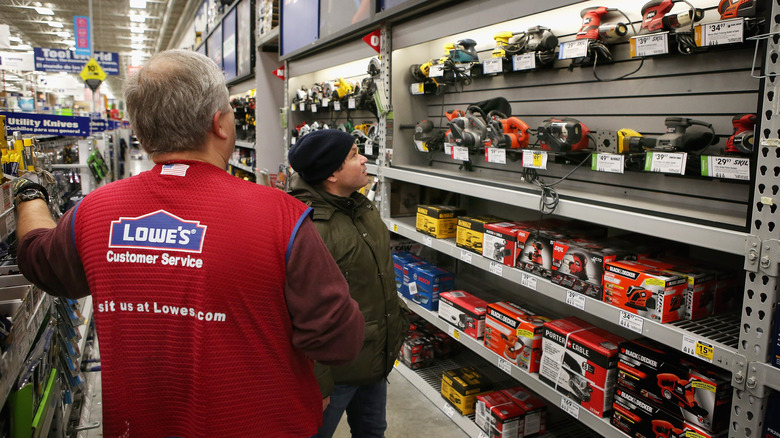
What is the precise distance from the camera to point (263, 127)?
5.77m

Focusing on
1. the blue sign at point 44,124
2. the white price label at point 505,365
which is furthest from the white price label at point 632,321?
the blue sign at point 44,124

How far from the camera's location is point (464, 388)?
2828 millimetres

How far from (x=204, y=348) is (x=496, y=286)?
2.54 metres

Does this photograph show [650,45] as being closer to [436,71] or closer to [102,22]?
[436,71]

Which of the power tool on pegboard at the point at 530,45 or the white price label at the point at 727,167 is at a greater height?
the power tool on pegboard at the point at 530,45

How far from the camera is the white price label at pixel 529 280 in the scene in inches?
86.5

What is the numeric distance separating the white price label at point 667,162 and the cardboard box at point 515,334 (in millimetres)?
873

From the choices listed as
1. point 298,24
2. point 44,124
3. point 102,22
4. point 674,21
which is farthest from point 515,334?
point 102,22

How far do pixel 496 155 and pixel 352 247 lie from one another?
1.02 metres

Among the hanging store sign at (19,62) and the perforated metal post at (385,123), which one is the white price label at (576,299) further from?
the hanging store sign at (19,62)

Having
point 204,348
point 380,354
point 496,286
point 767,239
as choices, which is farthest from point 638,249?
point 204,348

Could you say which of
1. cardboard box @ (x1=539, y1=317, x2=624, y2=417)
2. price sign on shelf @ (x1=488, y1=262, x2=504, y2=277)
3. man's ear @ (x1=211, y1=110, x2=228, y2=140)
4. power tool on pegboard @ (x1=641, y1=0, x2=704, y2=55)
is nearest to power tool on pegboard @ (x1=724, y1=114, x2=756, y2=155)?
power tool on pegboard @ (x1=641, y1=0, x2=704, y2=55)

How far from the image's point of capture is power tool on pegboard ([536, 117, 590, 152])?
2.11 m

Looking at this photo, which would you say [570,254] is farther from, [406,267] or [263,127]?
[263,127]
